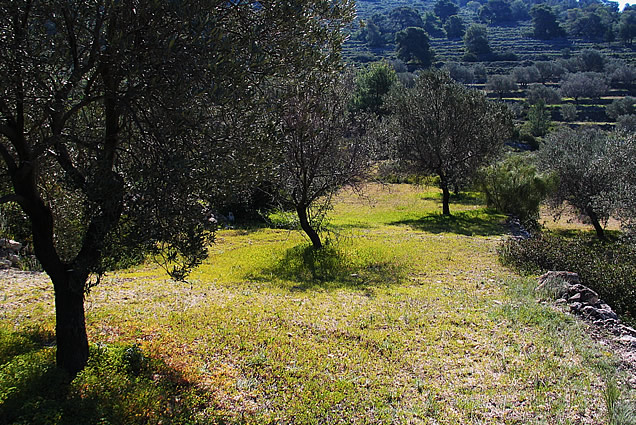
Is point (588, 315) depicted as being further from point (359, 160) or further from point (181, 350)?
point (359, 160)

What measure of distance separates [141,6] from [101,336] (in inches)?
191

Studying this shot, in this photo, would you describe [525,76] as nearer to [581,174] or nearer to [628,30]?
[628,30]

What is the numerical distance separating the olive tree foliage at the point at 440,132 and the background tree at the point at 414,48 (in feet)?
355

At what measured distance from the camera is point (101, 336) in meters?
6.75

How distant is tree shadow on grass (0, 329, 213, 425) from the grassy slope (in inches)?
7.9

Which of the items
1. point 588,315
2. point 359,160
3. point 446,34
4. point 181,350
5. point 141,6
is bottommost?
point 588,315

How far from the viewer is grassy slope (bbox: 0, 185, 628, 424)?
5527 millimetres

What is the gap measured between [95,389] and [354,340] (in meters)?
4.04

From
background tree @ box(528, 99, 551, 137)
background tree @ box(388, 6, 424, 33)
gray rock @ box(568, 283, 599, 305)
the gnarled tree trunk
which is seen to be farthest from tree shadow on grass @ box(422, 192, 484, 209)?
background tree @ box(388, 6, 424, 33)

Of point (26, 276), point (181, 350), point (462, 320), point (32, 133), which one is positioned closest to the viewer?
point (32, 133)

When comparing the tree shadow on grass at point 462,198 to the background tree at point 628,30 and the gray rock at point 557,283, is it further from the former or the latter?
the background tree at point 628,30

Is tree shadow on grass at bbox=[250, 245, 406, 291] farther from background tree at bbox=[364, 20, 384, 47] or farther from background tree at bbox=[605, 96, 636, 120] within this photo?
background tree at bbox=[364, 20, 384, 47]

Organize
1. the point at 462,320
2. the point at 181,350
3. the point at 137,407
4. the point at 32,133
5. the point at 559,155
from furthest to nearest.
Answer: the point at 559,155
the point at 462,320
the point at 181,350
the point at 32,133
the point at 137,407

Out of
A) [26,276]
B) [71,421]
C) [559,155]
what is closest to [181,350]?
[71,421]
